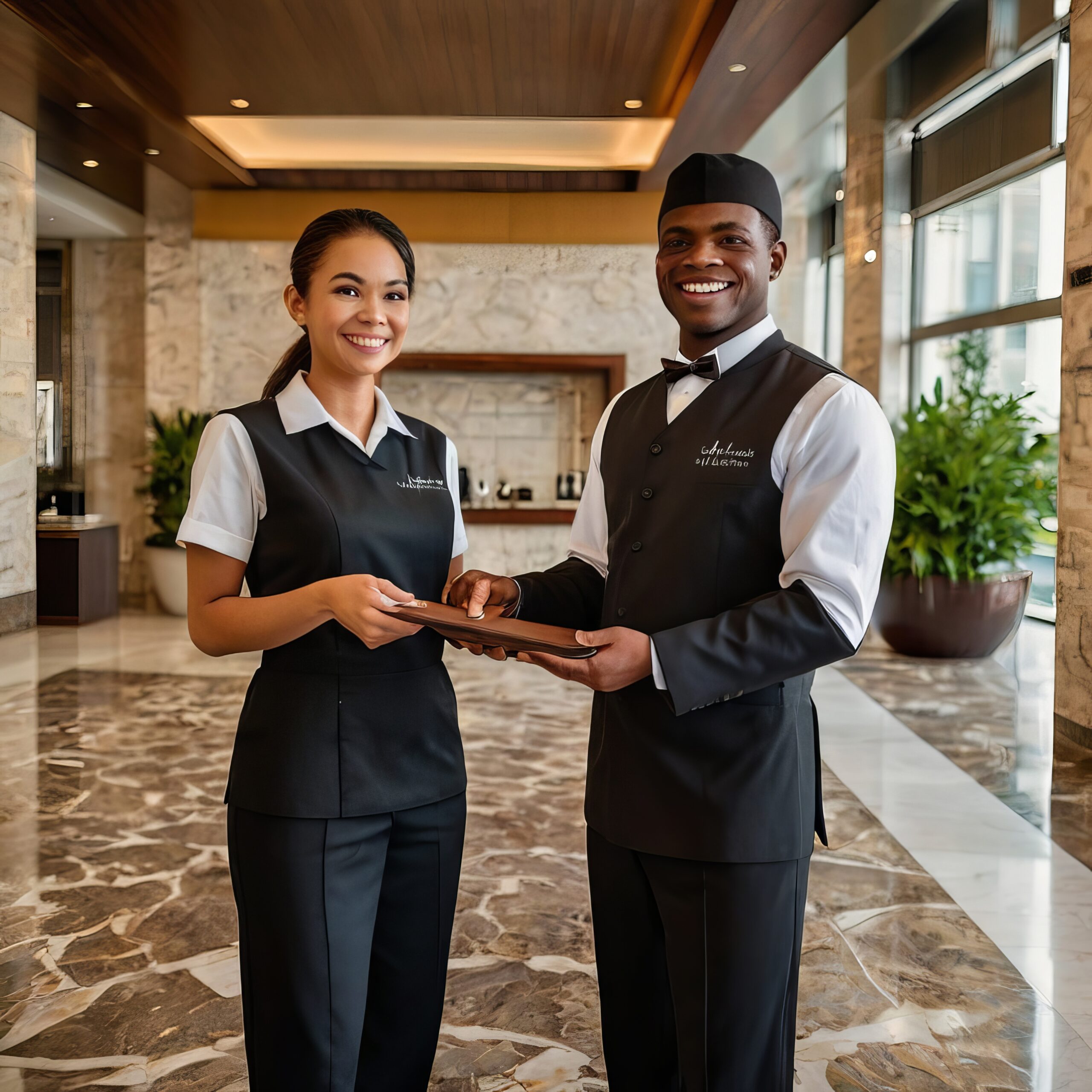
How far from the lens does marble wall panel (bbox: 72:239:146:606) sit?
9.75 meters

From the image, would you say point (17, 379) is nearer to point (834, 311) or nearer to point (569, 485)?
point (569, 485)

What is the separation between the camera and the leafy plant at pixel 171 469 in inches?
355

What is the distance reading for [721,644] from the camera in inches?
56.7

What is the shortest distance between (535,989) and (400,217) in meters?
7.95

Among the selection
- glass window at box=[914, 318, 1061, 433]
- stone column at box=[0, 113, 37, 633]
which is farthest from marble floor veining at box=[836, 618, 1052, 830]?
stone column at box=[0, 113, 37, 633]

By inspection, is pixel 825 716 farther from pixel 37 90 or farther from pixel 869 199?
pixel 37 90

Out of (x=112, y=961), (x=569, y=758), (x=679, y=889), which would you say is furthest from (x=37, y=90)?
(x=679, y=889)

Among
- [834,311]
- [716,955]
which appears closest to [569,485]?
[834,311]

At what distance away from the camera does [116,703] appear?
5.66 m

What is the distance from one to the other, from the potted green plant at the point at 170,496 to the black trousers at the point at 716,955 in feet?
26.2

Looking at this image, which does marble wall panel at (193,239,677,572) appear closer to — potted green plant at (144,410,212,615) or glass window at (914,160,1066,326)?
potted green plant at (144,410,212,615)

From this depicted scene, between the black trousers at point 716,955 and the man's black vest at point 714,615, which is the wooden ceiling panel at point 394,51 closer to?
the man's black vest at point 714,615

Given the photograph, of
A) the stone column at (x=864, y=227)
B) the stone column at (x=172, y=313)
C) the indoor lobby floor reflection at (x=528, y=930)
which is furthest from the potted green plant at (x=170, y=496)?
the stone column at (x=864, y=227)

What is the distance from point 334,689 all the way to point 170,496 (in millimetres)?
8234
